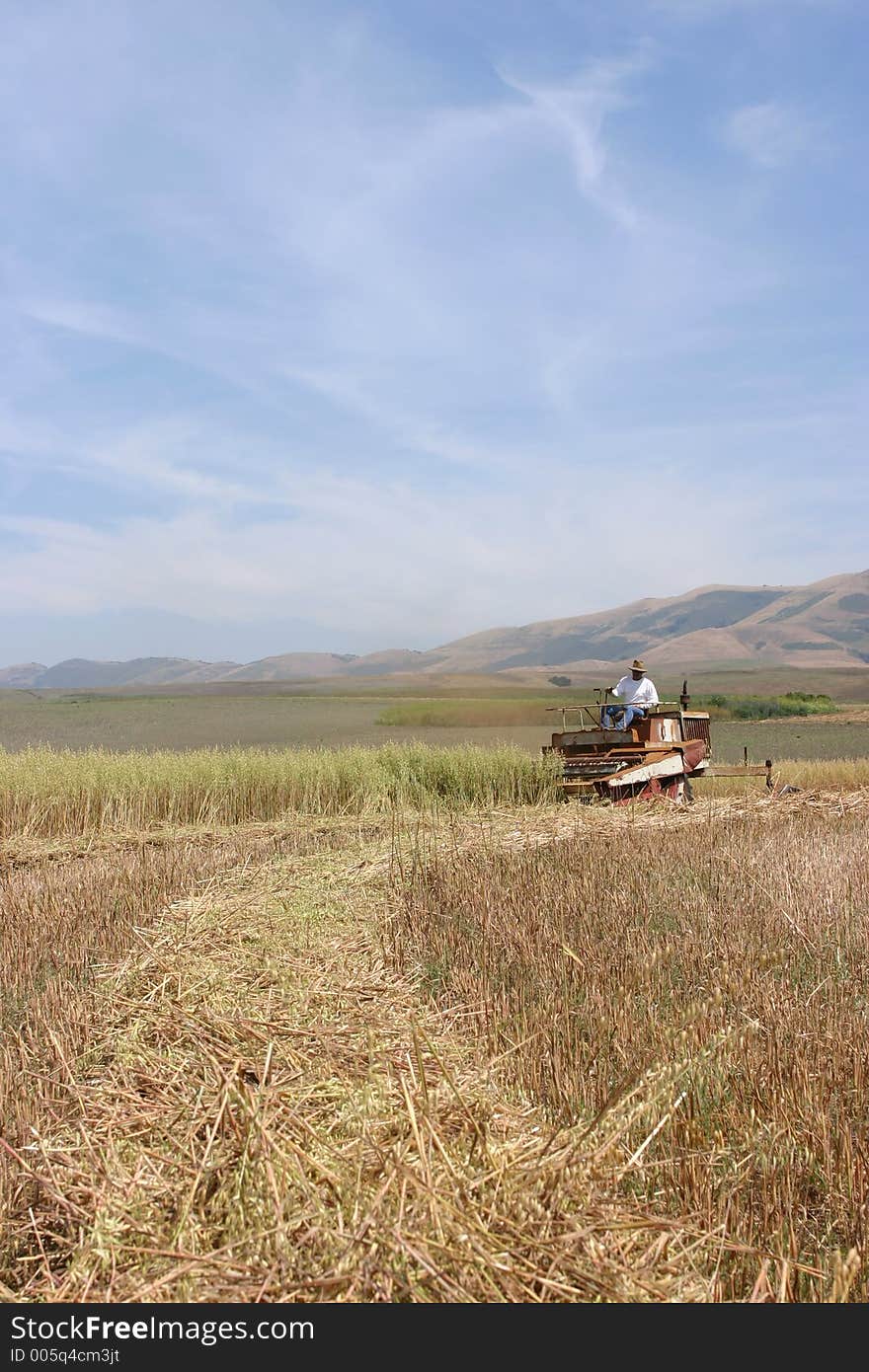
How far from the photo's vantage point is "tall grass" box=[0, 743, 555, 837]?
9.78 meters

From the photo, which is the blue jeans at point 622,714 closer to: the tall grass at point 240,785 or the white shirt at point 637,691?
the white shirt at point 637,691

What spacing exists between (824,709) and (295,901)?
3637cm

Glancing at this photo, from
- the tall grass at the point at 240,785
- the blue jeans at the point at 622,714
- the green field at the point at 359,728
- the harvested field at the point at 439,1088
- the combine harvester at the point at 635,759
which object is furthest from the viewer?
the green field at the point at 359,728

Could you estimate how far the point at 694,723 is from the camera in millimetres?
10805

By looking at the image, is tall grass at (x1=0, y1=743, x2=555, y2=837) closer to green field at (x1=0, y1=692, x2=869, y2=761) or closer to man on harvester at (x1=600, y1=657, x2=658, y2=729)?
man on harvester at (x1=600, y1=657, x2=658, y2=729)

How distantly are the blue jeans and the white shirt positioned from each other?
8cm

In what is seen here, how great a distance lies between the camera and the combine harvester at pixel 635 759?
929cm

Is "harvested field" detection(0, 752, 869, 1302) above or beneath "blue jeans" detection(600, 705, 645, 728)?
beneath

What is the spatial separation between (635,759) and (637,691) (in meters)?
1.01

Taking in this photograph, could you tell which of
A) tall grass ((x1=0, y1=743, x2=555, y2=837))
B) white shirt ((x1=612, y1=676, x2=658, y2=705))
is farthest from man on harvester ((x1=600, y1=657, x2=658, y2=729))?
tall grass ((x1=0, y1=743, x2=555, y2=837))

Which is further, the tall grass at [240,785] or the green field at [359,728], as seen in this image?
the green field at [359,728]
